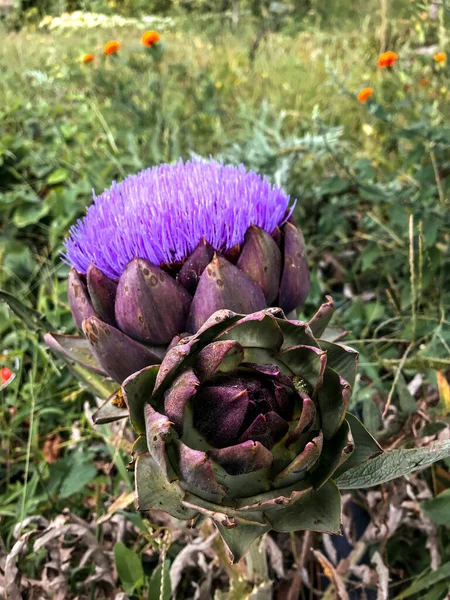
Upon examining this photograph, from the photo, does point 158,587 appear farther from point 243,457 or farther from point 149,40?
point 149,40

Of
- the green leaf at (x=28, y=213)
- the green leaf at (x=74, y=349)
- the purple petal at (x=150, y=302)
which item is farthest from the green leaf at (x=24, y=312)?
the green leaf at (x=28, y=213)

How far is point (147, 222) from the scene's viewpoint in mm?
628

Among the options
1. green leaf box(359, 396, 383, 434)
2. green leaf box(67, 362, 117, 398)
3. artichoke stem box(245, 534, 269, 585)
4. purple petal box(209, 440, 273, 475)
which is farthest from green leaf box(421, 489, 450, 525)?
green leaf box(67, 362, 117, 398)

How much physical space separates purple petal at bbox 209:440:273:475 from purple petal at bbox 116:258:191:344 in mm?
158

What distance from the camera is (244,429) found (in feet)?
1.59

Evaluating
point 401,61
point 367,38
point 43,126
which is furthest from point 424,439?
point 367,38

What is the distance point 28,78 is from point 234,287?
240 centimetres

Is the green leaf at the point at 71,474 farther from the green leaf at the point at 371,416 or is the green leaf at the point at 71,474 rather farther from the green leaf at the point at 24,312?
the green leaf at the point at 371,416

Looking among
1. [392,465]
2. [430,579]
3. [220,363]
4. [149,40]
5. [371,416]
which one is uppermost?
[149,40]

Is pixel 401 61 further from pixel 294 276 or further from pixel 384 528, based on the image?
pixel 384 528

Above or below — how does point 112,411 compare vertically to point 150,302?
below

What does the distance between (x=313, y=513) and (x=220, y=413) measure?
0.13 meters

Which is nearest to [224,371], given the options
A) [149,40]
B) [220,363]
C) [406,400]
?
[220,363]

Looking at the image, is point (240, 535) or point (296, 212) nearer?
point (240, 535)
